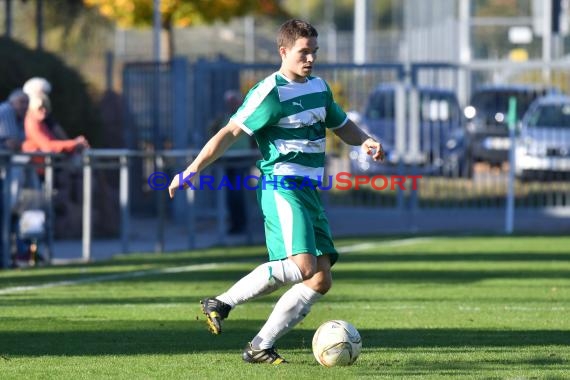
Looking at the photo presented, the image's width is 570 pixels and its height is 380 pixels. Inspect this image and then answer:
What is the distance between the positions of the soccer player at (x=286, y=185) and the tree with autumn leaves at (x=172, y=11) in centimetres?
2251

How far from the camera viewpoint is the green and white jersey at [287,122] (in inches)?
354

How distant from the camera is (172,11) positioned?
31.7m

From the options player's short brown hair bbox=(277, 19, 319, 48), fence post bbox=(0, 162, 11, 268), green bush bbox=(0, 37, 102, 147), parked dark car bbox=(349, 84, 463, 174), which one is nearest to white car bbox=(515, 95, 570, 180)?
parked dark car bbox=(349, 84, 463, 174)

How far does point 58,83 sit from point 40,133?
564 cm

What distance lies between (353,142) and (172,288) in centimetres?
474

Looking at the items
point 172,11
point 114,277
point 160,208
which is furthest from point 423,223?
point 172,11

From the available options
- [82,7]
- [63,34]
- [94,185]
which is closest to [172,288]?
[94,185]

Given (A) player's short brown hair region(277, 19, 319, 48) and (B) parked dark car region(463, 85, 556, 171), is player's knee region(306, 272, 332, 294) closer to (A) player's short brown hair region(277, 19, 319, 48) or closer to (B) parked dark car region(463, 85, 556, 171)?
(A) player's short brown hair region(277, 19, 319, 48)

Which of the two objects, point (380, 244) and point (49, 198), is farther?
point (380, 244)

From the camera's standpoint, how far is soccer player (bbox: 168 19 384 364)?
895 cm

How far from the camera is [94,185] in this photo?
71.1 ft

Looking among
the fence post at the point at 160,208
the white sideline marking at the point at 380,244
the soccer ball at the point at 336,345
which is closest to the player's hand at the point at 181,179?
the soccer ball at the point at 336,345

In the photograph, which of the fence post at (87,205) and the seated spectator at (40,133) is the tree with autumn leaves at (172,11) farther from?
the seated spectator at (40,133)

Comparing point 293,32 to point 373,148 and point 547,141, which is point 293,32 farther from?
point 547,141
